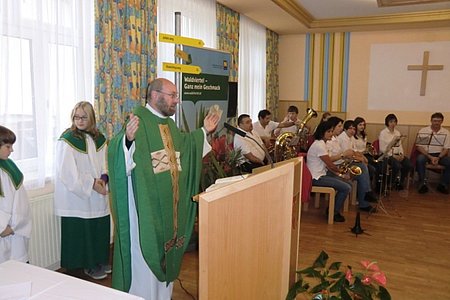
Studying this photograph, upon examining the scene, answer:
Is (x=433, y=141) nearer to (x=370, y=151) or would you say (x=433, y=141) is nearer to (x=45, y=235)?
(x=370, y=151)

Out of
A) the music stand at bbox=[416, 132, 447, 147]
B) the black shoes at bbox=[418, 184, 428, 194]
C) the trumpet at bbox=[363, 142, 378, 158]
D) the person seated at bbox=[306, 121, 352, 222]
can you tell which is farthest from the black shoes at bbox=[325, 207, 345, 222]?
the music stand at bbox=[416, 132, 447, 147]

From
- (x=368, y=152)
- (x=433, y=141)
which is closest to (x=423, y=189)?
(x=433, y=141)

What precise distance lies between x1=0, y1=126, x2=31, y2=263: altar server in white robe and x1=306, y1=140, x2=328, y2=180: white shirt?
3348 mm

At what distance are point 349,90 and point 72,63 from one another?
18.9 ft

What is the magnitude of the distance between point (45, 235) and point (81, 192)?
50 centimetres

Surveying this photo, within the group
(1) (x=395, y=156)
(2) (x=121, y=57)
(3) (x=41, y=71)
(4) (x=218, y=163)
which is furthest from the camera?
(1) (x=395, y=156)

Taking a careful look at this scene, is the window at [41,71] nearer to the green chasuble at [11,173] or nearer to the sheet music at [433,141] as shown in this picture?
the green chasuble at [11,173]

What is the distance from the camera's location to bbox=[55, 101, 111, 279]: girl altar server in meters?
2.89

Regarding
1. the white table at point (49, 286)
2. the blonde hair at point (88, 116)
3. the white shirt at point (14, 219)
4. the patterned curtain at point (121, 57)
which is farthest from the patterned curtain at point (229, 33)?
the white table at point (49, 286)

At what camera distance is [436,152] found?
21.4 ft

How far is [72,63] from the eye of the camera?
3.28 meters

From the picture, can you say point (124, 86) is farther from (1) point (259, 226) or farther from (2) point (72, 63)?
(1) point (259, 226)

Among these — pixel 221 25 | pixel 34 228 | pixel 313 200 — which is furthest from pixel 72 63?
pixel 313 200

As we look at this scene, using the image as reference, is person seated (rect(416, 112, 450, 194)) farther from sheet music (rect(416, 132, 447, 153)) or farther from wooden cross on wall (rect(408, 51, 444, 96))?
wooden cross on wall (rect(408, 51, 444, 96))
